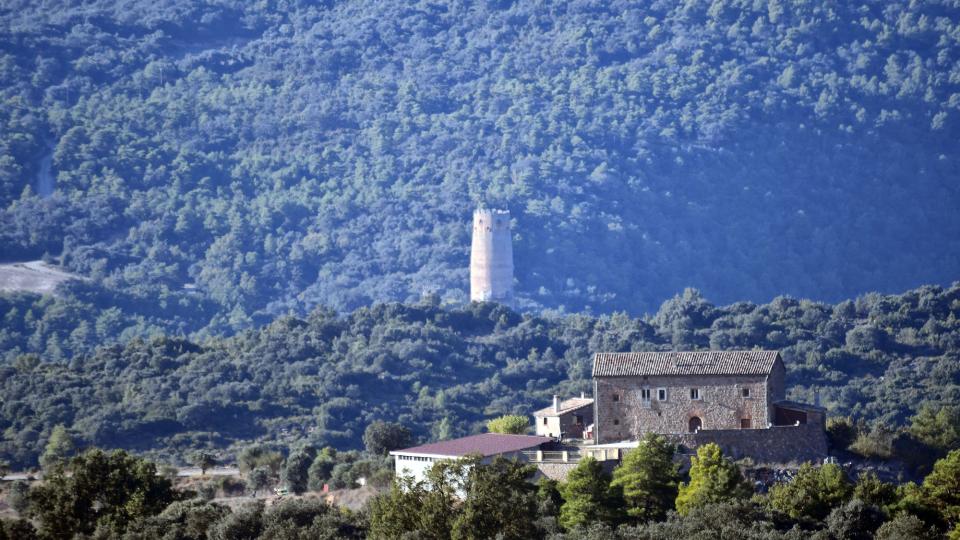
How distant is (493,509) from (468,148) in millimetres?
109194

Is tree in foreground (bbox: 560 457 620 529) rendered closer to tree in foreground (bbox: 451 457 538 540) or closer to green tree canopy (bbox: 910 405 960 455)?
tree in foreground (bbox: 451 457 538 540)

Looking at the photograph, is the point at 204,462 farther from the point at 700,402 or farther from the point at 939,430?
the point at 939,430

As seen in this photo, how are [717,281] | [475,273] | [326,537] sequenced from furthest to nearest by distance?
[717,281] < [475,273] < [326,537]

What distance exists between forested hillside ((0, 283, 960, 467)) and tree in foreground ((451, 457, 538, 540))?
2645cm

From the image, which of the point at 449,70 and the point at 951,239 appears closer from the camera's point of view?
the point at 951,239

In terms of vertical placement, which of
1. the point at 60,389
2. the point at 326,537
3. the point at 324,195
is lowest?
the point at 326,537

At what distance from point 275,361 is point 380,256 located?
51.7 metres

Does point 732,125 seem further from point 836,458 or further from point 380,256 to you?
point 836,458

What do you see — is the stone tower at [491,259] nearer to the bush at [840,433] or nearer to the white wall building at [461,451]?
the bush at [840,433]

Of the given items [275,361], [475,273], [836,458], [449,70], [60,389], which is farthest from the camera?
[449,70]

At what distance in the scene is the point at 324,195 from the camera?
154 m

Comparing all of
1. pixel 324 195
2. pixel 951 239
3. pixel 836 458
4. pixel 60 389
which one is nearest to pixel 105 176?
pixel 324 195

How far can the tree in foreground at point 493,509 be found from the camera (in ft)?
160

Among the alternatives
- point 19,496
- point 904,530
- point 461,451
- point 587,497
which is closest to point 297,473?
point 19,496
